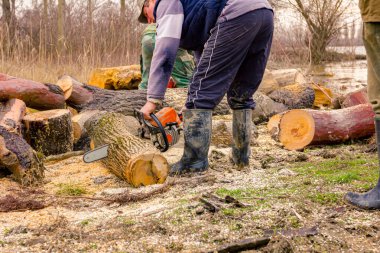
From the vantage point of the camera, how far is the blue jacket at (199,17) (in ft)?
11.1

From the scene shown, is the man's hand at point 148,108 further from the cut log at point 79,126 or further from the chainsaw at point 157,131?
the cut log at point 79,126

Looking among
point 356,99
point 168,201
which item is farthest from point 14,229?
point 356,99

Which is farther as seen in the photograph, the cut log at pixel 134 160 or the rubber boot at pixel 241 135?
the rubber boot at pixel 241 135

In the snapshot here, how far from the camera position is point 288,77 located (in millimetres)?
9008

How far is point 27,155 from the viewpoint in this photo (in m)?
3.76

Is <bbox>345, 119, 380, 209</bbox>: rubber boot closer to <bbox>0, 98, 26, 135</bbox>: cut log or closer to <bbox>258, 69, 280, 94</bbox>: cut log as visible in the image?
<bbox>0, 98, 26, 135</bbox>: cut log

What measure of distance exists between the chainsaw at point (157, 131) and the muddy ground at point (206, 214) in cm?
26

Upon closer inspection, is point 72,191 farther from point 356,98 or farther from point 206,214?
point 356,98

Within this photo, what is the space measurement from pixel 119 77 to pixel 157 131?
14.5 ft

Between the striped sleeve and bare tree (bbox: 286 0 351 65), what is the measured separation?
598 inches

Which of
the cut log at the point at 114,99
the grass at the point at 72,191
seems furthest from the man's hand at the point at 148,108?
the cut log at the point at 114,99

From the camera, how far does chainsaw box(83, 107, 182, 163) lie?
3.48 meters

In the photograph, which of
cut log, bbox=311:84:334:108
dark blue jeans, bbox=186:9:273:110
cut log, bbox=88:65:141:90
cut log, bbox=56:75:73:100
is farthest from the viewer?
cut log, bbox=311:84:334:108

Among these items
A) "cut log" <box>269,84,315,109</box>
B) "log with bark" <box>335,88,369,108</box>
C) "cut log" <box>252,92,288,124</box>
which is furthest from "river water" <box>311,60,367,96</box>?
"log with bark" <box>335,88,369,108</box>
